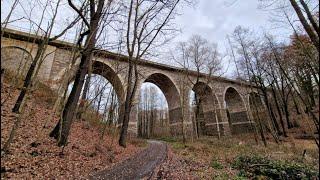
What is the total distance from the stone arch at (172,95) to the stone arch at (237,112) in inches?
404

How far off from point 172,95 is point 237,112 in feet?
42.2

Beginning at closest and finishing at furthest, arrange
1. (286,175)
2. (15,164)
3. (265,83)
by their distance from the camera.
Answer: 1. (15,164)
2. (286,175)
3. (265,83)

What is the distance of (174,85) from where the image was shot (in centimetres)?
2638

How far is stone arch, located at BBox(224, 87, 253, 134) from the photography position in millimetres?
32688

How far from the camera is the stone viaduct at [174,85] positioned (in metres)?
17.1

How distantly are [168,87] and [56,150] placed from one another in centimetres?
2056

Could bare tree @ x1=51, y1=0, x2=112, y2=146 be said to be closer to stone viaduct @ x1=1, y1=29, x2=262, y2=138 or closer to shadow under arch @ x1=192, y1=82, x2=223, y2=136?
stone viaduct @ x1=1, y1=29, x2=262, y2=138

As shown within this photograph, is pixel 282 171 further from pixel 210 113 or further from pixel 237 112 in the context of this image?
pixel 237 112

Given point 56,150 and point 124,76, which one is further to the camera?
point 124,76

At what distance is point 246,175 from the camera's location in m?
6.80

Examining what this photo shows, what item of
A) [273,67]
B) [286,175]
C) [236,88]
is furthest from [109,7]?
[236,88]

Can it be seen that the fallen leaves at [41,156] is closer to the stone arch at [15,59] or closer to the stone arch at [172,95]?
the stone arch at [15,59]

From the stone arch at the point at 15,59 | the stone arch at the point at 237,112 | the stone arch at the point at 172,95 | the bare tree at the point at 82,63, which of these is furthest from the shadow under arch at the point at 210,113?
the bare tree at the point at 82,63

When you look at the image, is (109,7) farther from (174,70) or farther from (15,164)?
(174,70)
